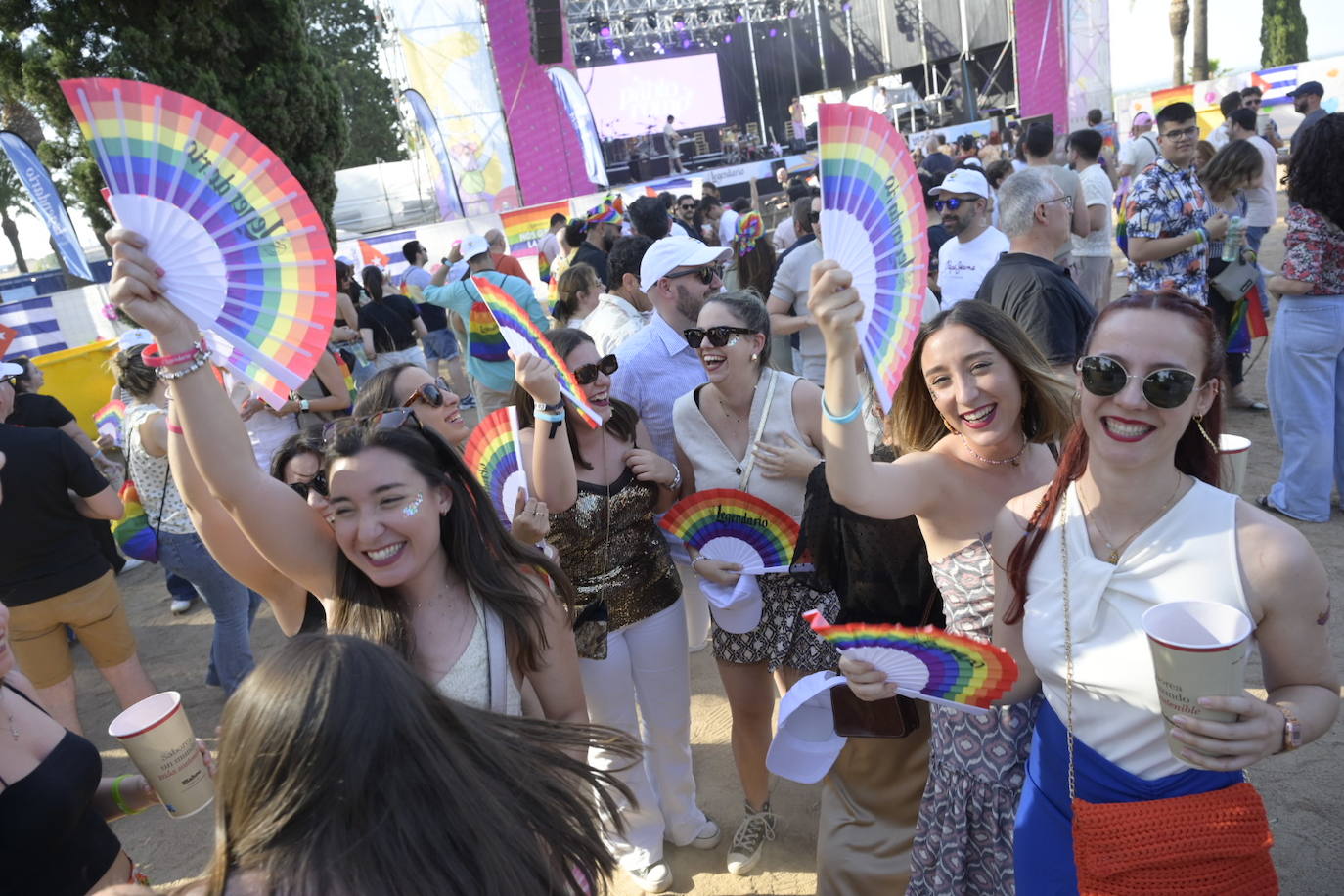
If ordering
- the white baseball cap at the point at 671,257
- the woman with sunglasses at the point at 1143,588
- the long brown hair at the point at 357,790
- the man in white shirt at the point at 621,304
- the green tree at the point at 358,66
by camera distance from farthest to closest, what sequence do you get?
1. the green tree at the point at 358,66
2. the man in white shirt at the point at 621,304
3. the white baseball cap at the point at 671,257
4. the woman with sunglasses at the point at 1143,588
5. the long brown hair at the point at 357,790

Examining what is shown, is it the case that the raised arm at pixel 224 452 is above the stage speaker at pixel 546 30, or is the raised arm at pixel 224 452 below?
below

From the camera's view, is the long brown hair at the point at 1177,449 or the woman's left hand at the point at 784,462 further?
the woman's left hand at the point at 784,462

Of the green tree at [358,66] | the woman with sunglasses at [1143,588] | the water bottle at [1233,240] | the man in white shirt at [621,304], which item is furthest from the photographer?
the green tree at [358,66]

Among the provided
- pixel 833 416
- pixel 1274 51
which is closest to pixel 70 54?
pixel 833 416

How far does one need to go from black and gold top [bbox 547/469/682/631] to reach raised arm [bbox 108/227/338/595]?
0.98m

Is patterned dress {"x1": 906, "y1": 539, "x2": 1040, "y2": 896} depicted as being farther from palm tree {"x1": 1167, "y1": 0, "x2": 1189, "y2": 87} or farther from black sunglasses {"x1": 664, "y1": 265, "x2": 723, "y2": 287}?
palm tree {"x1": 1167, "y1": 0, "x2": 1189, "y2": 87}

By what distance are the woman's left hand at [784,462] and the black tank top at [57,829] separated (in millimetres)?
2002

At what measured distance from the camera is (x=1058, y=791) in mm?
1758

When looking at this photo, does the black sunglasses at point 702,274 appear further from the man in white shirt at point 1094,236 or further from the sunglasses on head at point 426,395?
the man in white shirt at point 1094,236

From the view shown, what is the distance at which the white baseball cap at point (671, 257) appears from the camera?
369 cm

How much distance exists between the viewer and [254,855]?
43.0 inches

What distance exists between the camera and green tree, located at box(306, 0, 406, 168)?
3050 centimetres

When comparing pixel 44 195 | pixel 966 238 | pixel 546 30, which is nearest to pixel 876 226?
pixel 966 238

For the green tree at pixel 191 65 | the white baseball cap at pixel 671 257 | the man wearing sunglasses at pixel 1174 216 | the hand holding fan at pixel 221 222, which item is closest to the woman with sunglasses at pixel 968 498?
the hand holding fan at pixel 221 222
